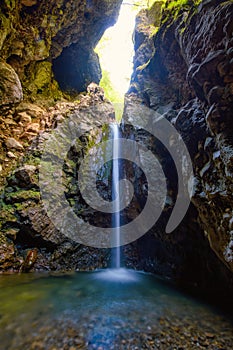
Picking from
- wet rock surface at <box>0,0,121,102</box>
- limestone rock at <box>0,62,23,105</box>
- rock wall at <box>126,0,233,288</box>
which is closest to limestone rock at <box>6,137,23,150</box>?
limestone rock at <box>0,62,23,105</box>

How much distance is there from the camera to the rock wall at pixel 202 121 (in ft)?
10.5

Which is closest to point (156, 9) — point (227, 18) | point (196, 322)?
point (227, 18)

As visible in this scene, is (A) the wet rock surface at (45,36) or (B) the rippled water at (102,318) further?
(A) the wet rock surface at (45,36)

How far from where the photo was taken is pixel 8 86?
675 centimetres

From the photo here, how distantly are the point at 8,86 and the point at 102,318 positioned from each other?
6978 millimetres

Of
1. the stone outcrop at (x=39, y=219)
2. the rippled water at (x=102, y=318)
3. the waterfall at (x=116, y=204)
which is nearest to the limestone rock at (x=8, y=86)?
the stone outcrop at (x=39, y=219)

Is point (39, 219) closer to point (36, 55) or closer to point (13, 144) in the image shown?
point (13, 144)

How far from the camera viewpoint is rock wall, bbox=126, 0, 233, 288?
3.20 metres

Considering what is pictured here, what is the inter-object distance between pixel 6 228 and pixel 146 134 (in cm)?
497

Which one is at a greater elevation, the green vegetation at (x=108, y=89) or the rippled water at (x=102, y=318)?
the green vegetation at (x=108, y=89)

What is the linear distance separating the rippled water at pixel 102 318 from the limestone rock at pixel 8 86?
548 cm

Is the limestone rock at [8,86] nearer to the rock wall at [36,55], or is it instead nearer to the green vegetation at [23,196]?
the rock wall at [36,55]

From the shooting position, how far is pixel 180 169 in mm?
4812

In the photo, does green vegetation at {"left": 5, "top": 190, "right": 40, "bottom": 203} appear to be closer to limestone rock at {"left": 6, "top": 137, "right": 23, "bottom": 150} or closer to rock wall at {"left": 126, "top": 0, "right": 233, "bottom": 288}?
limestone rock at {"left": 6, "top": 137, "right": 23, "bottom": 150}
